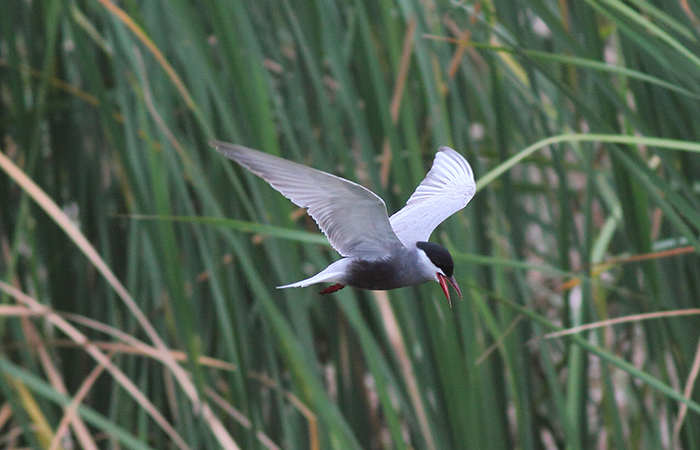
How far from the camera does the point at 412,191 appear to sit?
2.78 ft

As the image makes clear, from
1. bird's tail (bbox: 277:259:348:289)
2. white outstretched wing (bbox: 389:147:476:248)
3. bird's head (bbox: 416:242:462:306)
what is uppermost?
white outstretched wing (bbox: 389:147:476:248)

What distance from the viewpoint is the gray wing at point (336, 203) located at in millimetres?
589

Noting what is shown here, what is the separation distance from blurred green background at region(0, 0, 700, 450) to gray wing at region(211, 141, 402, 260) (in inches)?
1.5

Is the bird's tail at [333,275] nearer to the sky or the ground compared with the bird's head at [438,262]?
nearer to the sky

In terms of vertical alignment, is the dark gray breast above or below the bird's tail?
below

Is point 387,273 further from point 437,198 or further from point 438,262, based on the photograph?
point 437,198

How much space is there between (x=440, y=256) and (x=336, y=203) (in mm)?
101

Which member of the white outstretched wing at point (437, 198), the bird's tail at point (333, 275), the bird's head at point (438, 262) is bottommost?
the bird's head at point (438, 262)

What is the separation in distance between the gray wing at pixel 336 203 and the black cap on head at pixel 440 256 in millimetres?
26

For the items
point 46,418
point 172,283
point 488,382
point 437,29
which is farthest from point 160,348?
point 437,29

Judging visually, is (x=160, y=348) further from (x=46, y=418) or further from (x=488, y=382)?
(x=488, y=382)

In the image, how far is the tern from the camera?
59cm

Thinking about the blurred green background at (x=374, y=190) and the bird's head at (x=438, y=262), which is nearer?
the bird's head at (x=438, y=262)

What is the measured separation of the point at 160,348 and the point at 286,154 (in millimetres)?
327
